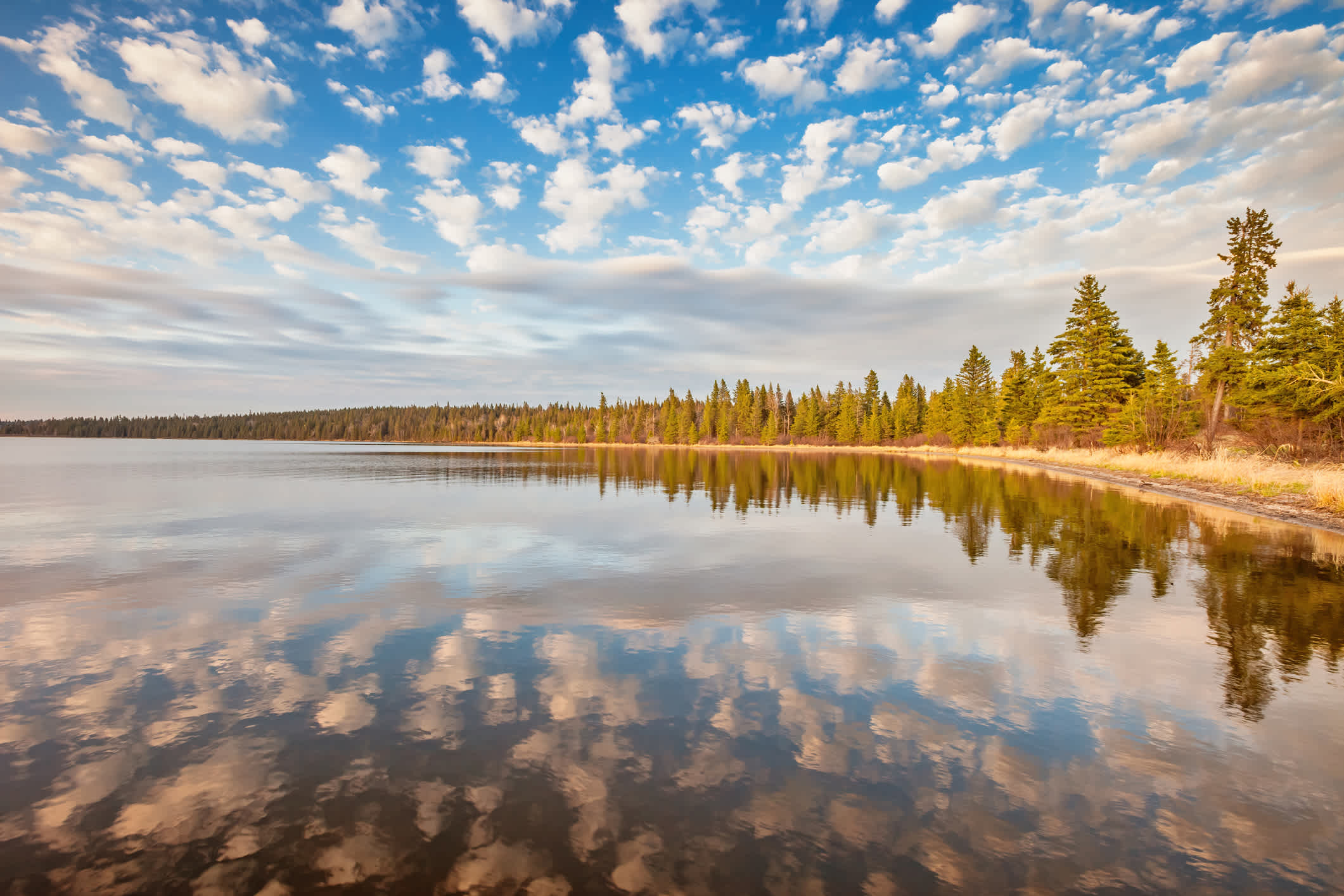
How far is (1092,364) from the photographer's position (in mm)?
62344

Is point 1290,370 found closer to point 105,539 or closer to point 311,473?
point 105,539

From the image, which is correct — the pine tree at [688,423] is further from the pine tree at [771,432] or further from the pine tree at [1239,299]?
the pine tree at [1239,299]

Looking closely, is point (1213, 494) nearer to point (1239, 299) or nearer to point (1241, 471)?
point (1241, 471)

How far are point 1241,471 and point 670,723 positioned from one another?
119ft

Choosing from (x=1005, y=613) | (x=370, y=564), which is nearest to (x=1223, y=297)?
(x=1005, y=613)

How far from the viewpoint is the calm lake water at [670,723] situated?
173 inches

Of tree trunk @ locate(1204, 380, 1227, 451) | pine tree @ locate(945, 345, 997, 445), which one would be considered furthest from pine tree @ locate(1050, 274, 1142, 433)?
pine tree @ locate(945, 345, 997, 445)

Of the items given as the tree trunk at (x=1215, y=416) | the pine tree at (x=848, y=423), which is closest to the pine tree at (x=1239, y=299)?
the tree trunk at (x=1215, y=416)

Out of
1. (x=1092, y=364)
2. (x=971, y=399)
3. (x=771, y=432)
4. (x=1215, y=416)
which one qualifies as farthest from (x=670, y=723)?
(x=771, y=432)

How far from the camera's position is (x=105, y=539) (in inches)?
687

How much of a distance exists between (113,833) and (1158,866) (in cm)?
758

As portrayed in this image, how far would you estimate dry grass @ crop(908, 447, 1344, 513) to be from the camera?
22156 millimetres

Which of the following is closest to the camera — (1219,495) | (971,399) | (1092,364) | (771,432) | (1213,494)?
(1219,495)

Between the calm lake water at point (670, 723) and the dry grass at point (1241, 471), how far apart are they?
372 inches
